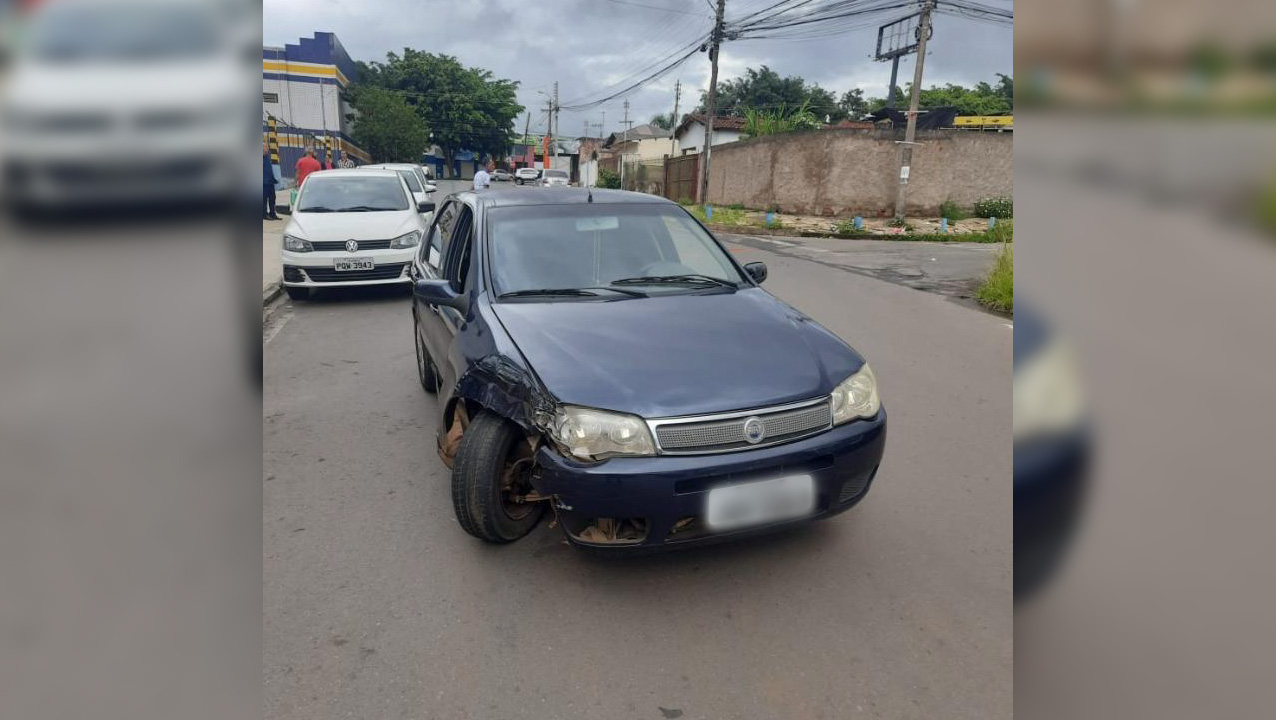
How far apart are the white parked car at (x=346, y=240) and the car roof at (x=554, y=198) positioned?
365 centimetres

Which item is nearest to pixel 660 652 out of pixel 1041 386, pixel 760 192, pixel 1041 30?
pixel 1041 386

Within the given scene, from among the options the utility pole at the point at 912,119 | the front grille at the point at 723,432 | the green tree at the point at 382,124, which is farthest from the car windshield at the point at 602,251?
the green tree at the point at 382,124

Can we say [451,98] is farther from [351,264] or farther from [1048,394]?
[1048,394]

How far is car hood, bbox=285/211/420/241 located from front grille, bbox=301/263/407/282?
35 centimetres

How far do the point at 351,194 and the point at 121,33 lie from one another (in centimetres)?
968

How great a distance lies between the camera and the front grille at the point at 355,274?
834cm

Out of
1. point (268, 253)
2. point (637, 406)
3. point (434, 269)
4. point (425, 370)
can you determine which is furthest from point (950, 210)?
point (268, 253)

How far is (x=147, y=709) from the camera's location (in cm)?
57

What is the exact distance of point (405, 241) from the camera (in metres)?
8.70

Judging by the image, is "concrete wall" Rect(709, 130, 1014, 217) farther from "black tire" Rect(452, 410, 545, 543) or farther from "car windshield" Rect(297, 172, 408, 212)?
"black tire" Rect(452, 410, 545, 543)

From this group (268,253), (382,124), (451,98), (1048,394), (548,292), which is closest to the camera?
(1048,394)

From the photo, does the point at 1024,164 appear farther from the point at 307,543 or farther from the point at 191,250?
the point at 307,543

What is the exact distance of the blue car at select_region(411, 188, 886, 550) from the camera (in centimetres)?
263

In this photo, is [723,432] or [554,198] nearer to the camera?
[723,432]
